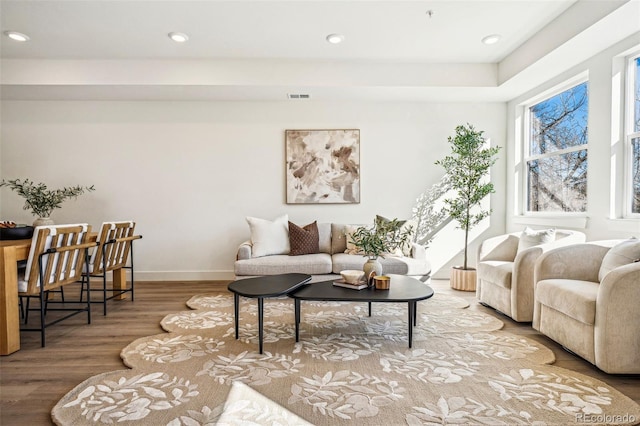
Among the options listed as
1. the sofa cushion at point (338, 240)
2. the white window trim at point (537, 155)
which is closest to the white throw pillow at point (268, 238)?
the sofa cushion at point (338, 240)

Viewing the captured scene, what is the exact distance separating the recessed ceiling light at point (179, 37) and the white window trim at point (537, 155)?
424 centimetres

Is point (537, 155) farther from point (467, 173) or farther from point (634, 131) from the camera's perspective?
point (634, 131)

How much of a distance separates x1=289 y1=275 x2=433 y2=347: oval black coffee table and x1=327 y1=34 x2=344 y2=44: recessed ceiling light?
2598 mm

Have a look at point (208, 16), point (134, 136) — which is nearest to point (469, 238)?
point (208, 16)

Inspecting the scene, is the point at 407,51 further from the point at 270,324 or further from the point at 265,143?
the point at 270,324

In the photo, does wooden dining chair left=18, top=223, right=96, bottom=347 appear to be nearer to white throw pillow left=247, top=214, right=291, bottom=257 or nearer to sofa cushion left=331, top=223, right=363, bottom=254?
white throw pillow left=247, top=214, right=291, bottom=257

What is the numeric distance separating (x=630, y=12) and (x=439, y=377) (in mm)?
3165

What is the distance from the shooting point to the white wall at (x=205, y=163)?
5.13 m

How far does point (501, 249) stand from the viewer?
398 centimetres

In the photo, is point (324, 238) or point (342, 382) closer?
point (342, 382)

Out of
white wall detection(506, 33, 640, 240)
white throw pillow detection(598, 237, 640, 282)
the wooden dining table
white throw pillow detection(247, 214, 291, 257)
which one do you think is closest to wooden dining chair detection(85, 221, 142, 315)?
the wooden dining table

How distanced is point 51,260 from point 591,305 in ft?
13.1

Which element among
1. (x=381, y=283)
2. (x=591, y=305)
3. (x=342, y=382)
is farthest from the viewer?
(x=381, y=283)

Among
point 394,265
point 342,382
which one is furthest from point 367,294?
point 394,265
